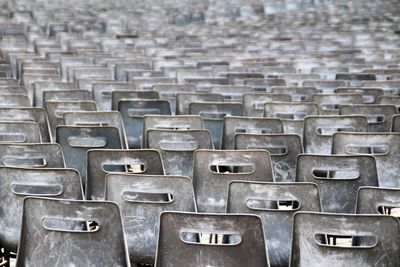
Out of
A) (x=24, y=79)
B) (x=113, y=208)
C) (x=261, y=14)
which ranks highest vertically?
(x=113, y=208)

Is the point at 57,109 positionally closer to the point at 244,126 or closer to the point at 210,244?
the point at 244,126

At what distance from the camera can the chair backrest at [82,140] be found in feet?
20.8

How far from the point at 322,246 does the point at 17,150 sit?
254 cm

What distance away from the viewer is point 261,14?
29.7 m

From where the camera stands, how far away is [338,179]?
17.0ft

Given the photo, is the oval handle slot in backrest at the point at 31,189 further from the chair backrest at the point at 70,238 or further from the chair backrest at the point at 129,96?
the chair backrest at the point at 129,96

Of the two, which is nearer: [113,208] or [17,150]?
[113,208]

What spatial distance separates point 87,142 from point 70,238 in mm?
2317

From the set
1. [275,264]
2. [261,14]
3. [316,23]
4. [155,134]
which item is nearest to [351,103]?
[155,134]

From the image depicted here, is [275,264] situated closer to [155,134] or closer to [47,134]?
[155,134]

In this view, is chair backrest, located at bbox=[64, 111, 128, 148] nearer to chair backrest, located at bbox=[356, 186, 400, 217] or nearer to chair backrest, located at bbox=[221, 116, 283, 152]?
chair backrest, located at bbox=[221, 116, 283, 152]

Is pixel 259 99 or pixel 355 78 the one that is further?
pixel 355 78

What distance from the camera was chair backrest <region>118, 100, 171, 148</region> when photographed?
7715mm

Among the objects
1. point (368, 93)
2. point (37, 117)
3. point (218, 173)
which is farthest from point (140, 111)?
point (218, 173)
